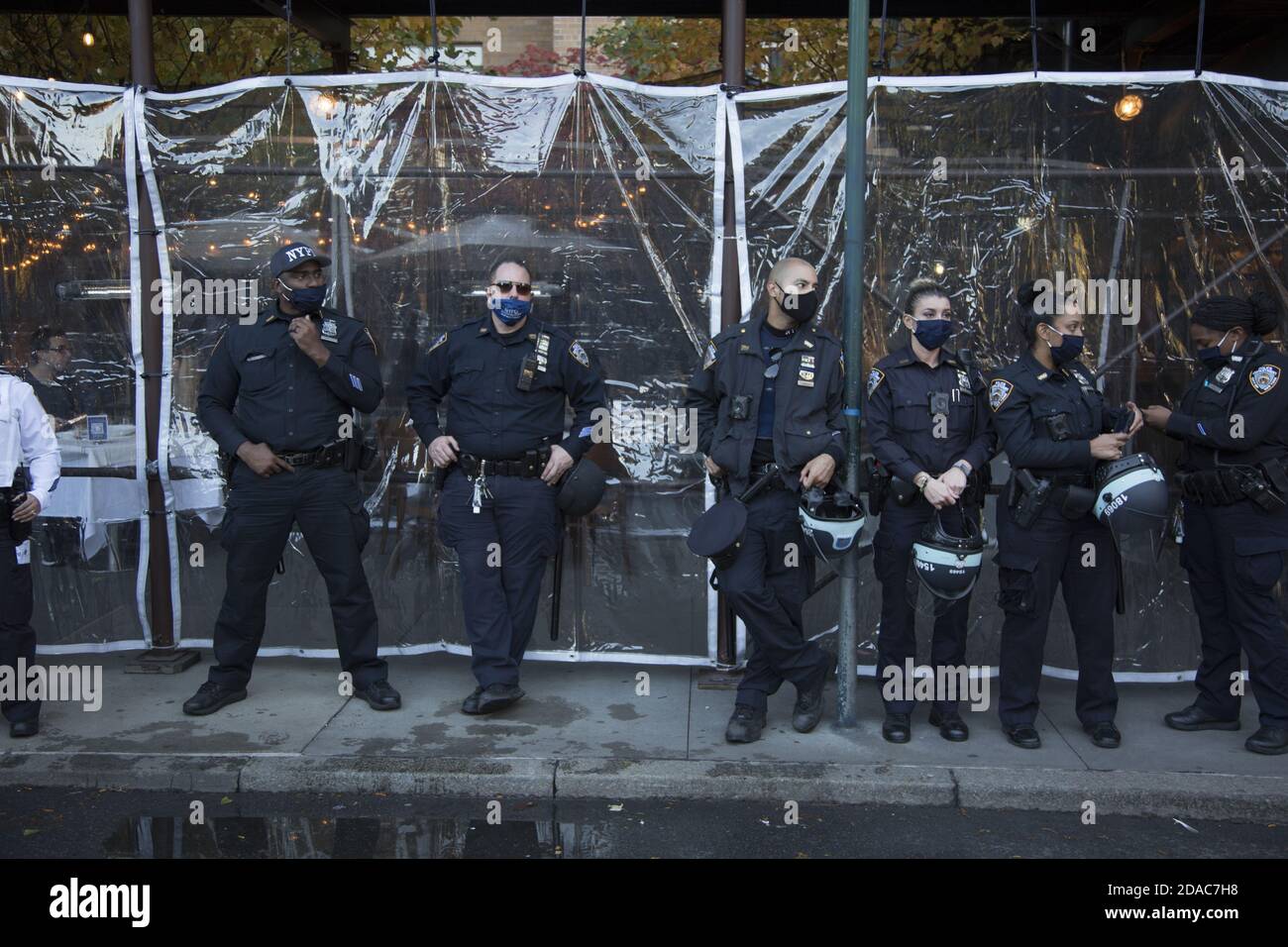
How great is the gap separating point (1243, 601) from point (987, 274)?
6.34 ft

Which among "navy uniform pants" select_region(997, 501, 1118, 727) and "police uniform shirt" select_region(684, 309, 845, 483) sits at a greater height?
"police uniform shirt" select_region(684, 309, 845, 483)

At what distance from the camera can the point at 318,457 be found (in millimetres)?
5566

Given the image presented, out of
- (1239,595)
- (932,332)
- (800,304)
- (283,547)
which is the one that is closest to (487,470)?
(283,547)

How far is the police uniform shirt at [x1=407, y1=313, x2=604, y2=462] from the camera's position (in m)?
5.56

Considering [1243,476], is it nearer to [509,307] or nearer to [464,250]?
[509,307]

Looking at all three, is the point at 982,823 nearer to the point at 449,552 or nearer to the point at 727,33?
the point at 449,552

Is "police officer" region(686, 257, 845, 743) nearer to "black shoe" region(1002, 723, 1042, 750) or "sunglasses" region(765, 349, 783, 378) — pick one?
"sunglasses" region(765, 349, 783, 378)

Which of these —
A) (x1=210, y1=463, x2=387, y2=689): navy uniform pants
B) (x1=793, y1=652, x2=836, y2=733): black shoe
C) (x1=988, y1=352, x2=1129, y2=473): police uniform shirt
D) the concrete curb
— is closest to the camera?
the concrete curb

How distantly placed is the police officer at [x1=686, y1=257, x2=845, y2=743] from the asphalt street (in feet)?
2.40

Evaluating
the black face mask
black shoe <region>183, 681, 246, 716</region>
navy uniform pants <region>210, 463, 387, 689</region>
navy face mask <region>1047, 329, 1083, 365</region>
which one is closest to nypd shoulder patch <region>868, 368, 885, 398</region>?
the black face mask

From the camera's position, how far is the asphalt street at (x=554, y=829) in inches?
175

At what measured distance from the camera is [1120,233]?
5.80 meters

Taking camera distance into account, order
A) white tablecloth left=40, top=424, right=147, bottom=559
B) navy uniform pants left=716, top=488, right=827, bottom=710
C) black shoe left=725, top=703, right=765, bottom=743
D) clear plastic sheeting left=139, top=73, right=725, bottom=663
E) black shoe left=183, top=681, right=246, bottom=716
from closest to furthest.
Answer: navy uniform pants left=716, top=488, right=827, bottom=710 → black shoe left=725, top=703, right=765, bottom=743 → black shoe left=183, top=681, right=246, bottom=716 → clear plastic sheeting left=139, top=73, right=725, bottom=663 → white tablecloth left=40, top=424, right=147, bottom=559

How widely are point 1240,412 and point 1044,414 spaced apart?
877 mm
